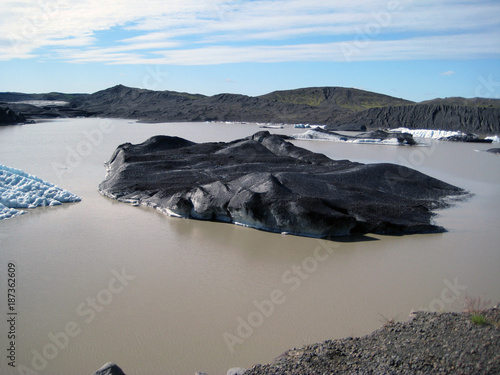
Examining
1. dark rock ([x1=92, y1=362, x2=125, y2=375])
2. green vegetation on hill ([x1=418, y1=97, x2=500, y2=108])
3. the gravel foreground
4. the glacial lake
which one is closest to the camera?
the gravel foreground

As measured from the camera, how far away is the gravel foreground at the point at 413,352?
4.08 meters

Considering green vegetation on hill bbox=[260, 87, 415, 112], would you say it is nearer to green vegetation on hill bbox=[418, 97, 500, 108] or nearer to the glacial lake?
green vegetation on hill bbox=[418, 97, 500, 108]

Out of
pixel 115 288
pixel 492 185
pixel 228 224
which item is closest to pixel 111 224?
pixel 228 224

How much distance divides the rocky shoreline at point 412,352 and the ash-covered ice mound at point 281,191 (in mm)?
4840

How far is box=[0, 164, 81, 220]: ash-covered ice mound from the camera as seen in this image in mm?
11750

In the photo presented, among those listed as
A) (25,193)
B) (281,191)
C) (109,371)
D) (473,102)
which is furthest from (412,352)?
(473,102)

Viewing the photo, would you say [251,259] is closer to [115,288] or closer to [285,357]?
[115,288]

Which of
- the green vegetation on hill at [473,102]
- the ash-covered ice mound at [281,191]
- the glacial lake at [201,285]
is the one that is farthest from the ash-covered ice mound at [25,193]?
the green vegetation on hill at [473,102]

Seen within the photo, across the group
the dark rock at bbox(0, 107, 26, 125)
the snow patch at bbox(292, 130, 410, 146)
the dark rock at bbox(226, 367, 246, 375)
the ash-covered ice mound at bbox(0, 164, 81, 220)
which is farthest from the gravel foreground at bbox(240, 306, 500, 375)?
the dark rock at bbox(0, 107, 26, 125)

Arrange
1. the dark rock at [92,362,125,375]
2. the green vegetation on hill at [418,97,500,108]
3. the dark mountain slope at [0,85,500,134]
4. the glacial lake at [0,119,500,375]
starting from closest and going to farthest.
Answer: the dark rock at [92,362,125,375] → the glacial lake at [0,119,500,375] → the dark mountain slope at [0,85,500,134] → the green vegetation on hill at [418,97,500,108]

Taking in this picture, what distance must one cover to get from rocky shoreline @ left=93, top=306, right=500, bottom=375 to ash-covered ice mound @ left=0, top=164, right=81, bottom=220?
28.6 ft

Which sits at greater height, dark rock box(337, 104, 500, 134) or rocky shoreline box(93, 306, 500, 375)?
dark rock box(337, 104, 500, 134)

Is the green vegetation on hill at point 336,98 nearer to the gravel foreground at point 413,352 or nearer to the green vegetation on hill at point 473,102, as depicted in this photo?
the green vegetation on hill at point 473,102

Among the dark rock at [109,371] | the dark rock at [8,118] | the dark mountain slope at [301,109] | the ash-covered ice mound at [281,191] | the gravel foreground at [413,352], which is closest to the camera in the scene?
the gravel foreground at [413,352]
